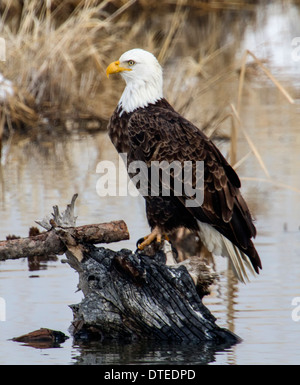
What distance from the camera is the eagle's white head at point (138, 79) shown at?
22.6 feet

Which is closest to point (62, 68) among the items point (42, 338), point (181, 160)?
point (181, 160)

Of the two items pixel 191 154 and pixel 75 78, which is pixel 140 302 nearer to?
pixel 191 154

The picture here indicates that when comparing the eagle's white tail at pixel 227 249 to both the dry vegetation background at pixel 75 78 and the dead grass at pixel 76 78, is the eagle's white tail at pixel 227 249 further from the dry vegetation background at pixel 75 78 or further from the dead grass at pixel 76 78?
the dead grass at pixel 76 78

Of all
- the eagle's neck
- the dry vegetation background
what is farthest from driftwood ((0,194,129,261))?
the dry vegetation background

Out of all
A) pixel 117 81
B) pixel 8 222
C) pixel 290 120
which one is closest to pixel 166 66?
pixel 117 81

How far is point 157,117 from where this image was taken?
22.2ft

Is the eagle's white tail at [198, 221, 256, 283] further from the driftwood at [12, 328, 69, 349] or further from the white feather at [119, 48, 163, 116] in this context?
the driftwood at [12, 328, 69, 349]

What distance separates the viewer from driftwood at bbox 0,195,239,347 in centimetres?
584

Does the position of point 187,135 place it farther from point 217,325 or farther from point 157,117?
point 217,325

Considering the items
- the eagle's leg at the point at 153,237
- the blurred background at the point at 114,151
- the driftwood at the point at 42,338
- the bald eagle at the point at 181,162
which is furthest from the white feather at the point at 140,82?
the driftwood at the point at 42,338

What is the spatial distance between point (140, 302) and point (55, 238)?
61 cm

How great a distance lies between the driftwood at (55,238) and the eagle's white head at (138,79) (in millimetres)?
1332

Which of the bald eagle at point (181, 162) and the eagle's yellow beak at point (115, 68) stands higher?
the eagle's yellow beak at point (115, 68)
